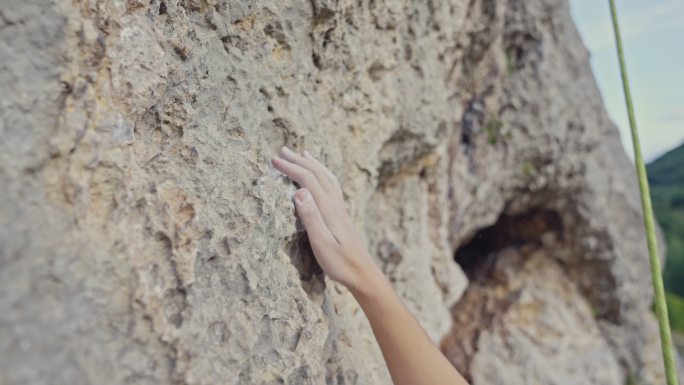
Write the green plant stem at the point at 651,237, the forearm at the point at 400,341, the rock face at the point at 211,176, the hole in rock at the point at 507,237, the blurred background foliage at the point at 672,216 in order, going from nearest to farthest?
the rock face at the point at 211,176 → the green plant stem at the point at 651,237 → the forearm at the point at 400,341 → the hole in rock at the point at 507,237 → the blurred background foliage at the point at 672,216

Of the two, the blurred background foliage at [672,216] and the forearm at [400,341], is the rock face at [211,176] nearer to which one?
the forearm at [400,341]

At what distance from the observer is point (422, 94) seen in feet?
5.83

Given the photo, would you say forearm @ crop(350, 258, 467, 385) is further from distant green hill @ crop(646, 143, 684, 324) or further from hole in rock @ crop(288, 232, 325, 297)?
distant green hill @ crop(646, 143, 684, 324)

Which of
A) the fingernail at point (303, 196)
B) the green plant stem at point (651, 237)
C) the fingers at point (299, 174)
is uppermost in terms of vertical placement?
the green plant stem at point (651, 237)

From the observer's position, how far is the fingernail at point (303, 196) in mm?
1090

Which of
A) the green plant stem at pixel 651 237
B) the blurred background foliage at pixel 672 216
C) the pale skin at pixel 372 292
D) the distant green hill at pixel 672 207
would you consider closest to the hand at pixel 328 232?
the pale skin at pixel 372 292

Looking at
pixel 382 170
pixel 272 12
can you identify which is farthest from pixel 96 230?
pixel 382 170

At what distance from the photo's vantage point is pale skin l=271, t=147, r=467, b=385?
1.05 metres

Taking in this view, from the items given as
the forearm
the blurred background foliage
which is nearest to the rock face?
the forearm

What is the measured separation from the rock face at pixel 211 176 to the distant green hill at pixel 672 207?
10.9 m

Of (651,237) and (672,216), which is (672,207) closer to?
(672,216)

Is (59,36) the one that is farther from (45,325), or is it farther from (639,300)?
(639,300)

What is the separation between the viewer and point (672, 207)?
17.9 m

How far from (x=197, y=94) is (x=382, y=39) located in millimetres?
752
